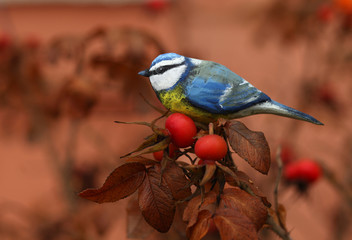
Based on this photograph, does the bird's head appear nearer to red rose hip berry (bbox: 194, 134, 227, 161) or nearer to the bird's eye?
the bird's eye

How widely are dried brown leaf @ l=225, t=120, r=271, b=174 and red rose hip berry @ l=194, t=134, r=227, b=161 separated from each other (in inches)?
0.6

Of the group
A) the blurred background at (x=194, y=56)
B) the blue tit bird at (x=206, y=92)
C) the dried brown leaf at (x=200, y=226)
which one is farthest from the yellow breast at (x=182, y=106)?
the blurred background at (x=194, y=56)

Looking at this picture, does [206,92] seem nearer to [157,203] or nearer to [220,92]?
[220,92]

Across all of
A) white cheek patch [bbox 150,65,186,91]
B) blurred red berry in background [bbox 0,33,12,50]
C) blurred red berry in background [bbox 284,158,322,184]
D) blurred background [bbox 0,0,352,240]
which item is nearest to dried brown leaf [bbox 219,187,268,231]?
white cheek patch [bbox 150,65,186,91]

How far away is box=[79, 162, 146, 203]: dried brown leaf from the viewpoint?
428 millimetres

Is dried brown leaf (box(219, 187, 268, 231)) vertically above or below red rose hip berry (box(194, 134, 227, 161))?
below

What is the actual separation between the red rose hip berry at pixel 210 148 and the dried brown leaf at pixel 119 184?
68 millimetres

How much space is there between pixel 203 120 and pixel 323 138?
208 centimetres

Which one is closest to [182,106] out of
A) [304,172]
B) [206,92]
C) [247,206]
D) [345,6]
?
[206,92]

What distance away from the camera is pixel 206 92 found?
477 millimetres

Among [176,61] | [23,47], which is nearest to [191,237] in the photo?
[176,61]

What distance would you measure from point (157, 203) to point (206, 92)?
5.5 inches

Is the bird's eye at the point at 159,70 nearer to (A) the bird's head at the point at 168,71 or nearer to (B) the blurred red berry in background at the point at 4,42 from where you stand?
(A) the bird's head at the point at 168,71

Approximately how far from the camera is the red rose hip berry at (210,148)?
0.41 m
